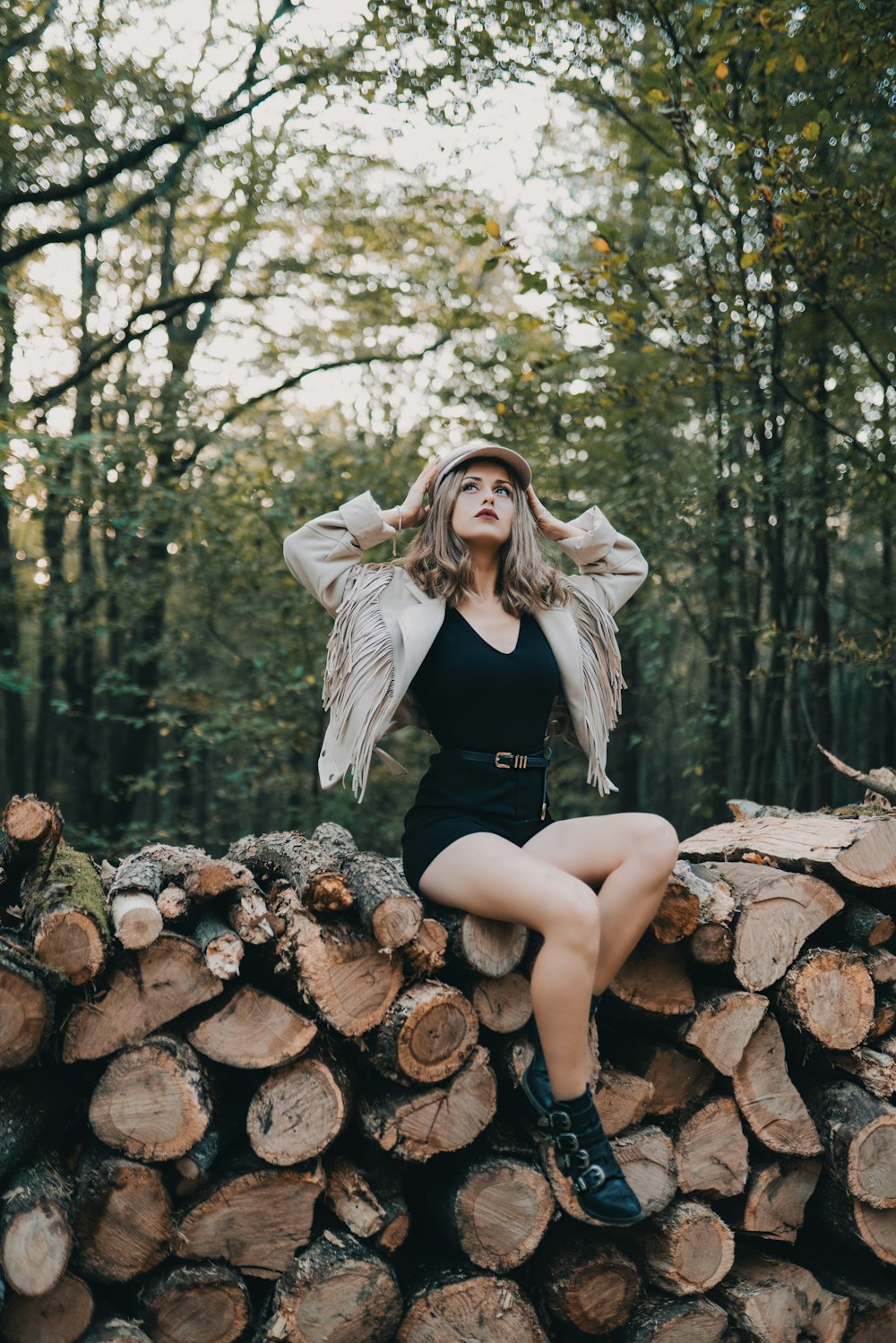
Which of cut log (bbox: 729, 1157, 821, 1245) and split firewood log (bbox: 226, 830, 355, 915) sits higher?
split firewood log (bbox: 226, 830, 355, 915)

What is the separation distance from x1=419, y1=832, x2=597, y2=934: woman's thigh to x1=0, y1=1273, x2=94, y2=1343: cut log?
1.24 metres

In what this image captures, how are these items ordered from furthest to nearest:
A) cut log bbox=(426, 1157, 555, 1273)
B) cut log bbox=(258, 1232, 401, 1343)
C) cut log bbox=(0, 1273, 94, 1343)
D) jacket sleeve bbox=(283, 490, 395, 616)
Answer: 1. jacket sleeve bbox=(283, 490, 395, 616)
2. cut log bbox=(426, 1157, 555, 1273)
3. cut log bbox=(258, 1232, 401, 1343)
4. cut log bbox=(0, 1273, 94, 1343)

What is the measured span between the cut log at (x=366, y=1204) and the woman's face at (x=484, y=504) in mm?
1876

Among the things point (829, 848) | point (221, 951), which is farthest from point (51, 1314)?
point (829, 848)

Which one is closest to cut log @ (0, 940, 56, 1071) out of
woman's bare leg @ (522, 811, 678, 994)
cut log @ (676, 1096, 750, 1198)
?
woman's bare leg @ (522, 811, 678, 994)

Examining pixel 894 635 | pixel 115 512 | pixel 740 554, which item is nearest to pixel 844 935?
pixel 894 635

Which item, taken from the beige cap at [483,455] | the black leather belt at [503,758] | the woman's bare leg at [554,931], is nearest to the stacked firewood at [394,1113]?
the woman's bare leg at [554,931]

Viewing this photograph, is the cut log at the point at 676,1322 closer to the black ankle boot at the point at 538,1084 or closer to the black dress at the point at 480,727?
the black ankle boot at the point at 538,1084

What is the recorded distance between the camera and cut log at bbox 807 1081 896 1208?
8.82 ft

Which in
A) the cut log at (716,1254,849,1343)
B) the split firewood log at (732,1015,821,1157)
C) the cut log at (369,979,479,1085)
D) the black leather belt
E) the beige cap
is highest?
the beige cap

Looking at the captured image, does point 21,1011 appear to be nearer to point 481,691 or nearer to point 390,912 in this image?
point 390,912

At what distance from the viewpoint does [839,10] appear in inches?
162

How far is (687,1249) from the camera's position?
102 inches

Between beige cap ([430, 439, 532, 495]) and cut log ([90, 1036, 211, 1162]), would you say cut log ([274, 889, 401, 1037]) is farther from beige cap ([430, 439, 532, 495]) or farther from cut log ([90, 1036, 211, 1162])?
beige cap ([430, 439, 532, 495])
